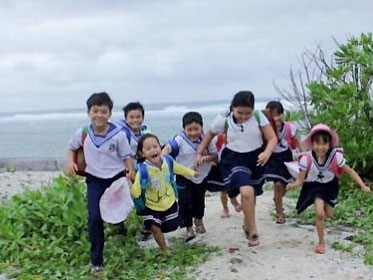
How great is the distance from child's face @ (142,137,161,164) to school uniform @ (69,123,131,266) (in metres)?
0.16

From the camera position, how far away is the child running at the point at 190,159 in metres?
6.62

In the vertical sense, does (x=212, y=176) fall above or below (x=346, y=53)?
below

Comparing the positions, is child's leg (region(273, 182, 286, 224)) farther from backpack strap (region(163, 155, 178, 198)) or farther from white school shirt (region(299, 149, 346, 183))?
backpack strap (region(163, 155, 178, 198))

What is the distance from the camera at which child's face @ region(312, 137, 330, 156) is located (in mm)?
6250

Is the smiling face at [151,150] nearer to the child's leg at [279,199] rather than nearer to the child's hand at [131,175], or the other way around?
the child's hand at [131,175]

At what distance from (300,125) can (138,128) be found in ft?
10.9

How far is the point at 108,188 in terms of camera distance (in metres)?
5.97

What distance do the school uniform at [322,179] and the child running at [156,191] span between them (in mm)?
1209

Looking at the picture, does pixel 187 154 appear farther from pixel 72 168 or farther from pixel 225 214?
pixel 225 214

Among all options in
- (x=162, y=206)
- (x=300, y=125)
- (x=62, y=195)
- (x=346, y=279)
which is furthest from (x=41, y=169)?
(x=346, y=279)

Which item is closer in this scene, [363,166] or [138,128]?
[138,128]

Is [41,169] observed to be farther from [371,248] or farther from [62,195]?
[371,248]

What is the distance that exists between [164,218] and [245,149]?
0.95m

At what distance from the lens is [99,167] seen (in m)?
5.98
